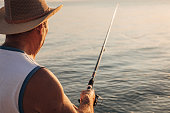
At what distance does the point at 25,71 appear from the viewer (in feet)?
5.73

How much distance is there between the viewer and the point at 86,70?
998cm

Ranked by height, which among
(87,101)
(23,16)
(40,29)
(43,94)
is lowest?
(87,101)

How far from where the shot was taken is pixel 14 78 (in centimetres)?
175

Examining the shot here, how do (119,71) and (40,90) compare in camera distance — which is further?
(119,71)

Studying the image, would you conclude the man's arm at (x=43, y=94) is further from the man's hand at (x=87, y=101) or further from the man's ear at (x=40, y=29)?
the man's hand at (x=87, y=101)

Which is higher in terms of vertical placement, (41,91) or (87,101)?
(41,91)

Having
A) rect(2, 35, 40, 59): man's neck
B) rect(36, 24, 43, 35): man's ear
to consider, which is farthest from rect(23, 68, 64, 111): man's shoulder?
rect(36, 24, 43, 35): man's ear

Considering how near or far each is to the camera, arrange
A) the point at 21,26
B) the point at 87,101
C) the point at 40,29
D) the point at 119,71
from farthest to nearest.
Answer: the point at 119,71 < the point at 87,101 < the point at 40,29 < the point at 21,26

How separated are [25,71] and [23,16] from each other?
1.48 ft

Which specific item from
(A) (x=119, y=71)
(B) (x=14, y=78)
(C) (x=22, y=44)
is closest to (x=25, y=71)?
(B) (x=14, y=78)

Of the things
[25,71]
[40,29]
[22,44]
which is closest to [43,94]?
[25,71]

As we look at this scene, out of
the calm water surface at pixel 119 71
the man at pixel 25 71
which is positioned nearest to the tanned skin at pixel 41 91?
the man at pixel 25 71

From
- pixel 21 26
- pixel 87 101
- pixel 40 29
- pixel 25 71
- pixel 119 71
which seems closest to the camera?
pixel 25 71

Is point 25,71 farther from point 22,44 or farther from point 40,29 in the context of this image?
point 40,29
